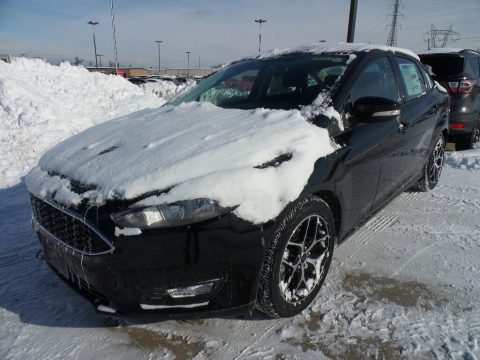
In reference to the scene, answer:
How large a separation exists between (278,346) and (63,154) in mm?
1803

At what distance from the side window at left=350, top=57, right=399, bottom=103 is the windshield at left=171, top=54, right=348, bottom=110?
0.17 m

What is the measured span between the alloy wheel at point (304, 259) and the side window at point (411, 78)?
1.87m

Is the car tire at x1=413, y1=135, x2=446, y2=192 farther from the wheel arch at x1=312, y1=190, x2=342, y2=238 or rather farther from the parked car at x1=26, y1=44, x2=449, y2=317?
the wheel arch at x1=312, y1=190, x2=342, y2=238

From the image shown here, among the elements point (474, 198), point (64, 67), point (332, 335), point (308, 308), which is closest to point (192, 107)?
point (308, 308)

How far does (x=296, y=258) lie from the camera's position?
2236 mm

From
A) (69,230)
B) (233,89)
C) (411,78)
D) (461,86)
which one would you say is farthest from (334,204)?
(461,86)

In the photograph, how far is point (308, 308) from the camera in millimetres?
2389

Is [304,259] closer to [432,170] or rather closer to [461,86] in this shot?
[432,170]

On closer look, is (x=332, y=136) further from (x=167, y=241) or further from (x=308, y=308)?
(x=167, y=241)

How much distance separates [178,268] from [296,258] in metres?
0.75

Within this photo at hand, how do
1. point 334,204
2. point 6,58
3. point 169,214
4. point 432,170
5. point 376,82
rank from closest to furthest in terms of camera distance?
point 169,214 → point 334,204 → point 376,82 → point 432,170 → point 6,58

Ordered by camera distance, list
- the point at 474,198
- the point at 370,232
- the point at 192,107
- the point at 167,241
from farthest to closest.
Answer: the point at 474,198
the point at 370,232
the point at 192,107
the point at 167,241

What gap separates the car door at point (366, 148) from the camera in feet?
8.30

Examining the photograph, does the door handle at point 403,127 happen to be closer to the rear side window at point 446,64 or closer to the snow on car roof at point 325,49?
the snow on car roof at point 325,49
